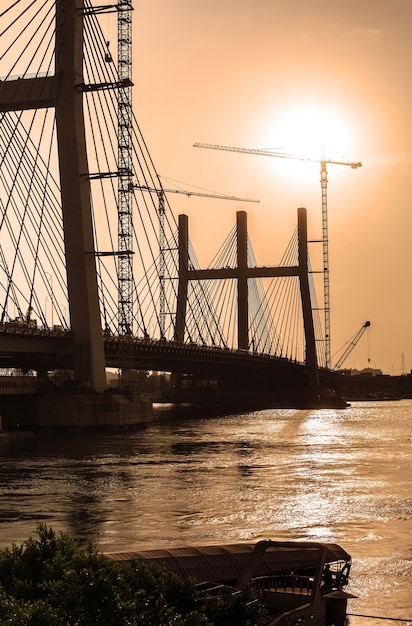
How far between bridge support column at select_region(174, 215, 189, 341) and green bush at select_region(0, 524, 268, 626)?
4597 inches

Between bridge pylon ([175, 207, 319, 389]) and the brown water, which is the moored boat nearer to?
the brown water

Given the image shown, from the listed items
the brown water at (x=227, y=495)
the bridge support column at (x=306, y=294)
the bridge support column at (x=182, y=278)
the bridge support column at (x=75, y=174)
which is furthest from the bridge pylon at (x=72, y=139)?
the bridge support column at (x=306, y=294)

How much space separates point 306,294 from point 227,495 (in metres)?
106

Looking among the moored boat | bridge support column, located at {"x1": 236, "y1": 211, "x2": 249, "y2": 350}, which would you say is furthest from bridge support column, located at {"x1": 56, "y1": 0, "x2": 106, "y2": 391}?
bridge support column, located at {"x1": 236, "y1": 211, "x2": 249, "y2": 350}

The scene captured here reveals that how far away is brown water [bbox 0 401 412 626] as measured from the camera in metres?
28.4

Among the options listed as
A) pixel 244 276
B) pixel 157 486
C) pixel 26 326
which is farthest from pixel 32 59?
pixel 244 276

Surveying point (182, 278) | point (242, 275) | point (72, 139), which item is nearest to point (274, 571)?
point (72, 139)

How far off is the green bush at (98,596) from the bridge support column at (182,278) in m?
117

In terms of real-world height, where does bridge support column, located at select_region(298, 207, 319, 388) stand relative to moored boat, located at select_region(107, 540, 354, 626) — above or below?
above

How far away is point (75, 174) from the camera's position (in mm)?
69688

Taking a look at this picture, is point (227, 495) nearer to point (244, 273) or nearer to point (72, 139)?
point (72, 139)

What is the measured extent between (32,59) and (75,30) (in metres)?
4.37

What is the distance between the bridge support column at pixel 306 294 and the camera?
144625 mm

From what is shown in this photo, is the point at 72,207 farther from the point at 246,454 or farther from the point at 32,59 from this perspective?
the point at 246,454
